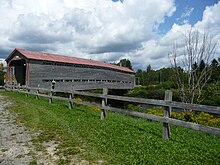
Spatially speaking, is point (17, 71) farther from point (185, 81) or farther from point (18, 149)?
point (18, 149)

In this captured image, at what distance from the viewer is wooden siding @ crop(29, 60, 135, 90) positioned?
1032 inches

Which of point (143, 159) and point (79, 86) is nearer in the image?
point (143, 159)

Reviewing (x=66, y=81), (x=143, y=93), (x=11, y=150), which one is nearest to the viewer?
(x=11, y=150)

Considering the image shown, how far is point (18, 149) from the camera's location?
14.6 feet

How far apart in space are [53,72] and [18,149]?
24.2 meters

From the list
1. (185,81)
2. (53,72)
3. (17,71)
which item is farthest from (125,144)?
(17,71)

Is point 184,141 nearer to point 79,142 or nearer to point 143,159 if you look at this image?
point 143,159

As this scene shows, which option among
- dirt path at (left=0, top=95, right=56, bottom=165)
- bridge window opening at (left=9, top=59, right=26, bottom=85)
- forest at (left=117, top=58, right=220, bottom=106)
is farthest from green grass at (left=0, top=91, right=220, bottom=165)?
bridge window opening at (left=9, top=59, right=26, bottom=85)

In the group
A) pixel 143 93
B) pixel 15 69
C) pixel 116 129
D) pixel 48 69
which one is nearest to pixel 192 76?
pixel 116 129

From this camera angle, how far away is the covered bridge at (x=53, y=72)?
2586 centimetres

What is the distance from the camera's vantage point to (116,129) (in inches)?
242

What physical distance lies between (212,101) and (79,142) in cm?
2073

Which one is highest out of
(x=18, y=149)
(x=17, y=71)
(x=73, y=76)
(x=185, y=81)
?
(x=17, y=71)

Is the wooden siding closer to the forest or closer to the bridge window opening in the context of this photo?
the bridge window opening
